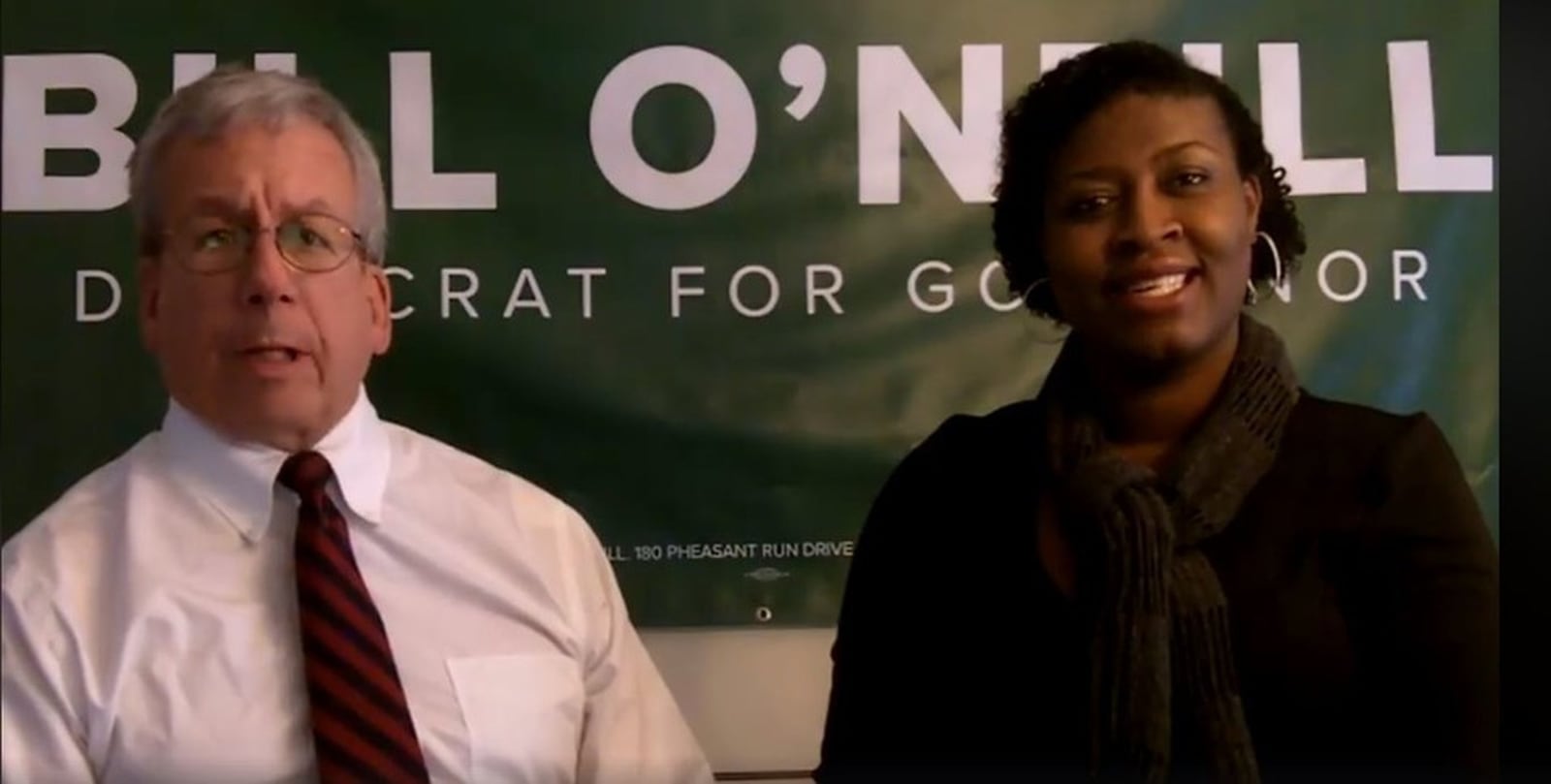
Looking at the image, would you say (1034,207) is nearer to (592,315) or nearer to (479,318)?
(592,315)

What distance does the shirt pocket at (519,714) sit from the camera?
1.37 m

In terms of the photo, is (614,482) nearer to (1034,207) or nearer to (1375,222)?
(1034,207)

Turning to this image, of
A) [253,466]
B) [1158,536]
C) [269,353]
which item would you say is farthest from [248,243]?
[1158,536]

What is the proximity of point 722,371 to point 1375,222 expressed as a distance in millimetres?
673

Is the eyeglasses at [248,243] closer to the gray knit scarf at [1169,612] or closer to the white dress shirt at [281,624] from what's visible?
the white dress shirt at [281,624]

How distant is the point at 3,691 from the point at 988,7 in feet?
3.65

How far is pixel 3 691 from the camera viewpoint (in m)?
1.30

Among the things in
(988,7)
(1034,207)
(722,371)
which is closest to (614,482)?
(722,371)

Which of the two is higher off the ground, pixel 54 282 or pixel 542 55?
pixel 542 55

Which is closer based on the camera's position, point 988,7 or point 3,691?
point 3,691

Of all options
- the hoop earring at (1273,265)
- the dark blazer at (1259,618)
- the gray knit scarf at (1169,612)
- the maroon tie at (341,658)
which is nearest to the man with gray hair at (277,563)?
the maroon tie at (341,658)

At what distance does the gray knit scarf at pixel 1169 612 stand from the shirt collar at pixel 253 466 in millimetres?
694

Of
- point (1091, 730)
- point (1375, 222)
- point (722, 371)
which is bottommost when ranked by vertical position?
point (1091, 730)

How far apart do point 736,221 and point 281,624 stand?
22.7 inches
